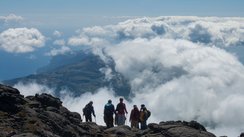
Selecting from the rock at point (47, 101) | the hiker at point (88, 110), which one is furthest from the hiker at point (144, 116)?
the rock at point (47, 101)

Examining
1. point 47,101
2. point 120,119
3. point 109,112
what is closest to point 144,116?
point 120,119

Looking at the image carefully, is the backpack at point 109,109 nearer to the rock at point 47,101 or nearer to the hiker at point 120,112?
the hiker at point 120,112

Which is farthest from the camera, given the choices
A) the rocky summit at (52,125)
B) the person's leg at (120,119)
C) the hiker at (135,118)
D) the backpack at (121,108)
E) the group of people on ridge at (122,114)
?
the person's leg at (120,119)

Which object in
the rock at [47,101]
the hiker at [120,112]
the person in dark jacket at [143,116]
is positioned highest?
the rock at [47,101]

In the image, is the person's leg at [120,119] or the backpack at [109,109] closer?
the backpack at [109,109]

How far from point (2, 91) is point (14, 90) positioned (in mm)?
3177

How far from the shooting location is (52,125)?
151 ft

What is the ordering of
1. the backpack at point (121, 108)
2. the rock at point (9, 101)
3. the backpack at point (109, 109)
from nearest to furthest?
the rock at point (9, 101) < the backpack at point (109, 109) < the backpack at point (121, 108)

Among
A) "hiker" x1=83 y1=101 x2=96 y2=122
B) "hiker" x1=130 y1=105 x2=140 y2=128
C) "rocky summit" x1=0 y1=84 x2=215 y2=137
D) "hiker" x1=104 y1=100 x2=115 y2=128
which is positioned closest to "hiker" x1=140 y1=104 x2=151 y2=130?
"hiker" x1=130 y1=105 x2=140 y2=128

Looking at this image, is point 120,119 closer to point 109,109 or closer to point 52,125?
point 109,109

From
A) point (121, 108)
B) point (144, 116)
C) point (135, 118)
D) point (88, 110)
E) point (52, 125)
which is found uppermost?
point (88, 110)

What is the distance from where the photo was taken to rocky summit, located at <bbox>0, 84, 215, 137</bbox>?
4228 cm

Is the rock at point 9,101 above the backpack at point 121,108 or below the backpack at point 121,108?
below

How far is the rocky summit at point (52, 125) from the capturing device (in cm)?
4228
